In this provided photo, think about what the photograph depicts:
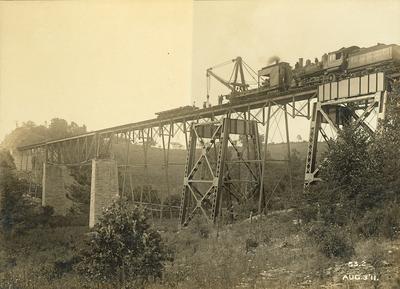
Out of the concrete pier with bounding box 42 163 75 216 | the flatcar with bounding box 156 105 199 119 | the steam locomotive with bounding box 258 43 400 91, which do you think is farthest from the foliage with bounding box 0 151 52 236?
the steam locomotive with bounding box 258 43 400 91

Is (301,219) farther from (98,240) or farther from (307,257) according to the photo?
(98,240)

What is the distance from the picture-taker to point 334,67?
18.7 meters

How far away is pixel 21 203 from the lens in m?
28.4

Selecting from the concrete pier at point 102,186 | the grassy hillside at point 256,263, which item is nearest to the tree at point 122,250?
the grassy hillside at point 256,263

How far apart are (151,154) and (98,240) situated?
6640cm

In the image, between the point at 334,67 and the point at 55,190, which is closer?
the point at 334,67

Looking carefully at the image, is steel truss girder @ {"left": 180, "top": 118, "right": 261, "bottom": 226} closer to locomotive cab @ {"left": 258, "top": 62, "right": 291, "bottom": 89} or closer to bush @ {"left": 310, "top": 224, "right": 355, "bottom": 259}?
locomotive cab @ {"left": 258, "top": 62, "right": 291, "bottom": 89}

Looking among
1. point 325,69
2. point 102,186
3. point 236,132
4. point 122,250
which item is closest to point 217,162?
point 236,132

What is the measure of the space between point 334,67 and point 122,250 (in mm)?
12955

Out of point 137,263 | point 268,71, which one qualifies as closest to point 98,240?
point 137,263

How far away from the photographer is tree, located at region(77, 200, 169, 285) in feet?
33.2

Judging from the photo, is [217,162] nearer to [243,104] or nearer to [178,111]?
[243,104]

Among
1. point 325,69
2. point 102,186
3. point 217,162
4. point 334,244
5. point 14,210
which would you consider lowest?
point 14,210

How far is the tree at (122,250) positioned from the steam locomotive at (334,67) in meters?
9.75
